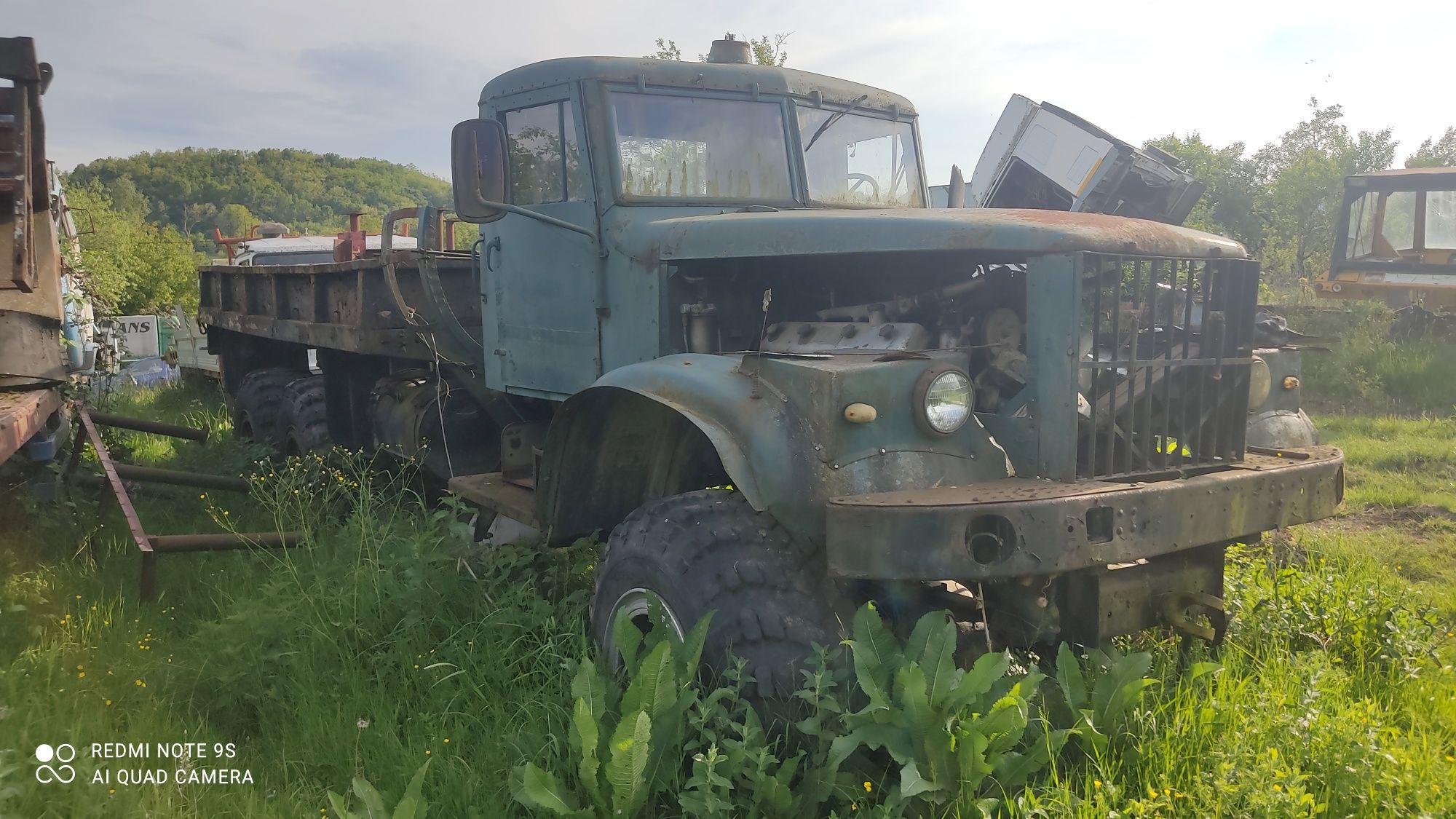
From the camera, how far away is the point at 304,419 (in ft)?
21.9

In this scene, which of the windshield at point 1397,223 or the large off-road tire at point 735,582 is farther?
the windshield at point 1397,223

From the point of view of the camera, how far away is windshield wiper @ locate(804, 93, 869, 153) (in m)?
4.22

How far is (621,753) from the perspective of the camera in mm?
2404

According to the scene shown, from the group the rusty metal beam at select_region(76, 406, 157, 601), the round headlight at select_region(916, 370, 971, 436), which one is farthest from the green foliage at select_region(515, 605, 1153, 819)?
the rusty metal beam at select_region(76, 406, 157, 601)

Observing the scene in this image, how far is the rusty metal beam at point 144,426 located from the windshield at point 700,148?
3.71 meters

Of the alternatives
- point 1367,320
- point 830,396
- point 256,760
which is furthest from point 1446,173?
point 256,760

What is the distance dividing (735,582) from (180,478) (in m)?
3.74

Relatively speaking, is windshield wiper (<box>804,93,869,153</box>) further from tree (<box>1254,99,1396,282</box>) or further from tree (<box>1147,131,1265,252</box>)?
tree (<box>1147,131,1265,252</box>)

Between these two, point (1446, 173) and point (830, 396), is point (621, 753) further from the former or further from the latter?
point (1446, 173)

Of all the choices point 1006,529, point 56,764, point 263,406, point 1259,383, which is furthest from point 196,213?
point 1006,529

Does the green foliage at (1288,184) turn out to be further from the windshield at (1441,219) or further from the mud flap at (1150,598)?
the mud flap at (1150,598)

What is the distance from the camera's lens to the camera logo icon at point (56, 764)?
2.82 m

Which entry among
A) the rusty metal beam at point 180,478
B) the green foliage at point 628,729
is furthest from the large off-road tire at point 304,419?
the green foliage at point 628,729

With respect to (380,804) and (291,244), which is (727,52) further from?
(291,244)
